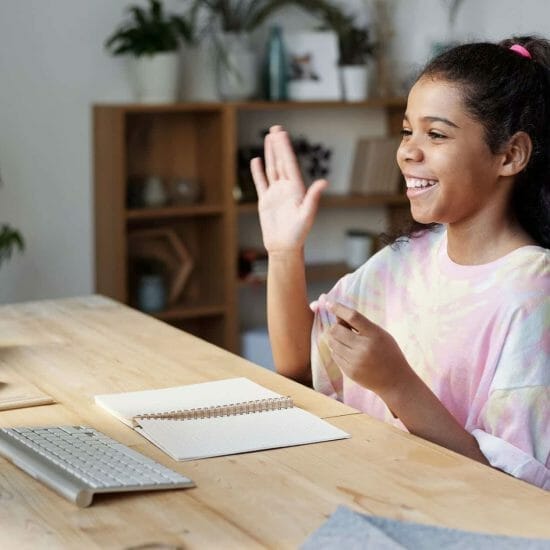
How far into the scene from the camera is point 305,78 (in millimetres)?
4734

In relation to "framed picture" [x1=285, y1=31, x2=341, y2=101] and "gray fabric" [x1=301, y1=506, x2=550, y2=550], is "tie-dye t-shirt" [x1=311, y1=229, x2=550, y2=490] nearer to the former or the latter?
"gray fabric" [x1=301, y1=506, x2=550, y2=550]

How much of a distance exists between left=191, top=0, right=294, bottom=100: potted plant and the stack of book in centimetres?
58

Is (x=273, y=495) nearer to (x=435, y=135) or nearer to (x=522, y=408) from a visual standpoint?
(x=522, y=408)

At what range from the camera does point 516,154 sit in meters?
1.95

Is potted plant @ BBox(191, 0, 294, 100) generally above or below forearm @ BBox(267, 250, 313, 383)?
above

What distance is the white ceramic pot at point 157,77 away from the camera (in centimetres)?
435

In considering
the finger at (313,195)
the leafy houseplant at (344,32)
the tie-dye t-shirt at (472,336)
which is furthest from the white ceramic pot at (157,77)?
the finger at (313,195)

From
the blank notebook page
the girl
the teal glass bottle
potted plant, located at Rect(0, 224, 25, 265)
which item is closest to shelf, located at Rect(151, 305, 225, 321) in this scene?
potted plant, located at Rect(0, 224, 25, 265)

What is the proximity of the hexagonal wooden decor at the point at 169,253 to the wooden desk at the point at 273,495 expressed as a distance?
267 cm

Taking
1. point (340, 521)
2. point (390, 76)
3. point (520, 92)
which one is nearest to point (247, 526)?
point (340, 521)

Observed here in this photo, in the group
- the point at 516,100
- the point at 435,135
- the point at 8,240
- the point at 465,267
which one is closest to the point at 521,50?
the point at 516,100

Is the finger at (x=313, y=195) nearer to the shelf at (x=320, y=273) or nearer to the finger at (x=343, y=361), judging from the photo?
the finger at (x=343, y=361)

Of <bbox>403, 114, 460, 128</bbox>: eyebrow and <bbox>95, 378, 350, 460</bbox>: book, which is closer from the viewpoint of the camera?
<bbox>95, 378, 350, 460</bbox>: book

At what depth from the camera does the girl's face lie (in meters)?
1.93
